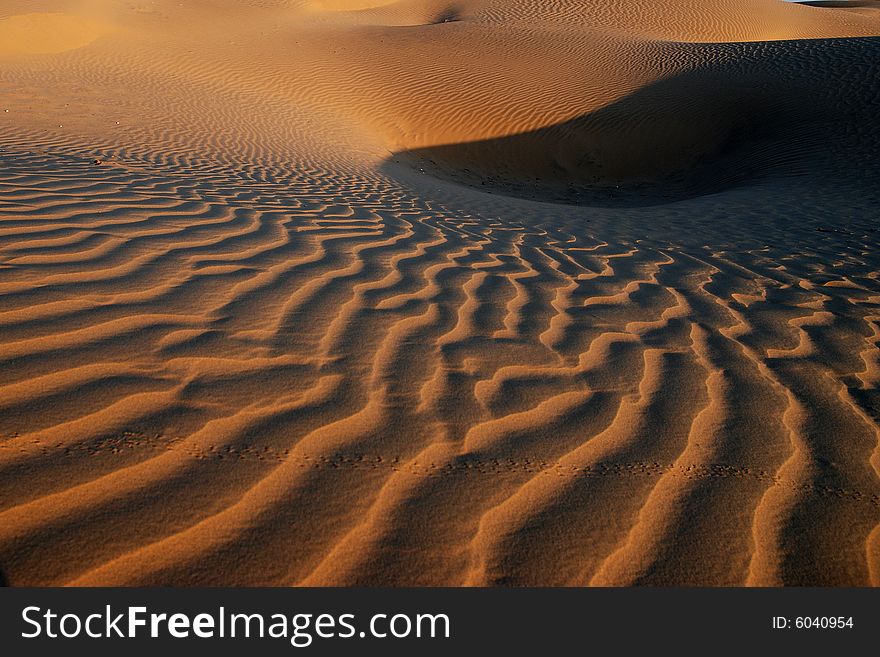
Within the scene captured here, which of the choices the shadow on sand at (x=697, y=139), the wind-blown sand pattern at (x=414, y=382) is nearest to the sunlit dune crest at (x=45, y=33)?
the wind-blown sand pattern at (x=414, y=382)

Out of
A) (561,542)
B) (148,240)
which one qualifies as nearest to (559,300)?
(561,542)

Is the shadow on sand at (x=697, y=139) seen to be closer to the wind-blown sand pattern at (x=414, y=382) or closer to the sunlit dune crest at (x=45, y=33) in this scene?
the wind-blown sand pattern at (x=414, y=382)

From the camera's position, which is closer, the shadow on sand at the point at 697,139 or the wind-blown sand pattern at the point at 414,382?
the wind-blown sand pattern at the point at 414,382

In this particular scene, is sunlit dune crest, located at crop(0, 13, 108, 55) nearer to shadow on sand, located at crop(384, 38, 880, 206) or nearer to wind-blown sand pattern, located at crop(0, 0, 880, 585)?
wind-blown sand pattern, located at crop(0, 0, 880, 585)

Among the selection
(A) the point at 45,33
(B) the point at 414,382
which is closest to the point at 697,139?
(B) the point at 414,382

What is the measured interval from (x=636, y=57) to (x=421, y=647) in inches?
729

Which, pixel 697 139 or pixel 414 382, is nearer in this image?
pixel 414 382

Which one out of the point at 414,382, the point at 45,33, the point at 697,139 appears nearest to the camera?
the point at 414,382

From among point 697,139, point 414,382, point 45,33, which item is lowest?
point 697,139

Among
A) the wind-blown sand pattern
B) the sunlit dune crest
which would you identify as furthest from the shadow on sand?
the sunlit dune crest

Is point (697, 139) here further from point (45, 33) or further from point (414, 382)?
point (45, 33)

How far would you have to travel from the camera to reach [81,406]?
2.05 m

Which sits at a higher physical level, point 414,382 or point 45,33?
point 45,33

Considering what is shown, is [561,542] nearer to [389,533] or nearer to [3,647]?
[389,533]
